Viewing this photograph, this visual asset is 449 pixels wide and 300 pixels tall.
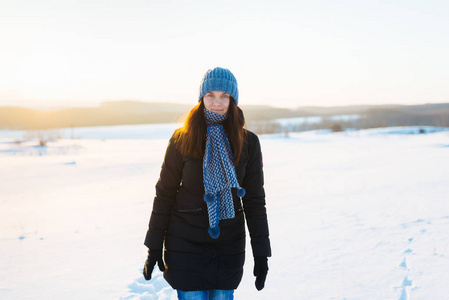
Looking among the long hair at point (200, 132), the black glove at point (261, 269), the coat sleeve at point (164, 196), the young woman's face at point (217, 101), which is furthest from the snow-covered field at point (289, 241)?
the young woman's face at point (217, 101)

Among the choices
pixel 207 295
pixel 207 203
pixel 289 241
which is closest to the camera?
pixel 207 203

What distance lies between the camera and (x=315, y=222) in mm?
4738

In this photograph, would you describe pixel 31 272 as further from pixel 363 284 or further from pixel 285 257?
pixel 363 284

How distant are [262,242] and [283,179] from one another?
731cm

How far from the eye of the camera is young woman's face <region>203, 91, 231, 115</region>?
5.65 feet

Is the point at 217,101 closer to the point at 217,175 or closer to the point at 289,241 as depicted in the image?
the point at 217,175

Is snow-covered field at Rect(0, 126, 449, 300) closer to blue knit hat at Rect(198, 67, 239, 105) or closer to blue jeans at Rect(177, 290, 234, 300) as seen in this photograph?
blue jeans at Rect(177, 290, 234, 300)

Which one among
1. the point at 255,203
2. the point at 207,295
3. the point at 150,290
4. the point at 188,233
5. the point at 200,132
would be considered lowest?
the point at 150,290

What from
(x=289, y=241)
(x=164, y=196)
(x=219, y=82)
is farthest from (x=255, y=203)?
(x=289, y=241)

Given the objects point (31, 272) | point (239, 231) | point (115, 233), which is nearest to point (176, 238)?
point (239, 231)

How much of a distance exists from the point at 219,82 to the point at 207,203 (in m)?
0.64

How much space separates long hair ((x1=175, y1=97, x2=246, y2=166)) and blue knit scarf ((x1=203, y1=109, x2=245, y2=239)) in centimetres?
3

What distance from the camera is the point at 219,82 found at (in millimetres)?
1695

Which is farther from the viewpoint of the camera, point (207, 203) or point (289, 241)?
point (289, 241)
